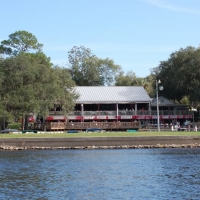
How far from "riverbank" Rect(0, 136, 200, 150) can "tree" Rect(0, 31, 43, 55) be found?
40.6 m

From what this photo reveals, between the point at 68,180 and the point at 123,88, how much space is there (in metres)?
74.1

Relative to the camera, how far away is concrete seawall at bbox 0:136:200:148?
2435 inches

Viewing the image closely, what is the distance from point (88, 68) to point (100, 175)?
321 feet

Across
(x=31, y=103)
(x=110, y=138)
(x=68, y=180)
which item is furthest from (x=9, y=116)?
(x=68, y=180)

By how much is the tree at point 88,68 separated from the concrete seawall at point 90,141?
7208 centimetres

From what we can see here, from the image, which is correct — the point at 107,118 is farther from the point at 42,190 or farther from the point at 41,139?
the point at 42,190

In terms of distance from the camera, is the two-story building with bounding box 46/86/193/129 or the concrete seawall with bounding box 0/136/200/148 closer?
the concrete seawall with bounding box 0/136/200/148

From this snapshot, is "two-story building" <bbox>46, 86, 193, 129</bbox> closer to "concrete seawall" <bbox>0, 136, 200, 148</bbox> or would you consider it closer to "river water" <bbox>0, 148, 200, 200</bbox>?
"concrete seawall" <bbox>0, 136, 200, 148</bbox>

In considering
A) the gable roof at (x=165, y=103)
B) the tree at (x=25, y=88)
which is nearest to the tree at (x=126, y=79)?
the gable roof at (x=165, y=103)

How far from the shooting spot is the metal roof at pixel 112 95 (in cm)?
10294

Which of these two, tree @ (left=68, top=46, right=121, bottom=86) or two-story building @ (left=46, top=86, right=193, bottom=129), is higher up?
tree @ (left=68, top=46, right=121, bottom=86)

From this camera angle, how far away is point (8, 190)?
3123 centimetres

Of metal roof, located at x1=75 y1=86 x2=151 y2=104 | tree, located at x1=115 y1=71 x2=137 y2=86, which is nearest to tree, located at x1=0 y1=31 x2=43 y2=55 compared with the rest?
metal roof, located at x1=75 y1=86 x2=151 y2=104

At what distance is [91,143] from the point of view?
62406 millimetres
